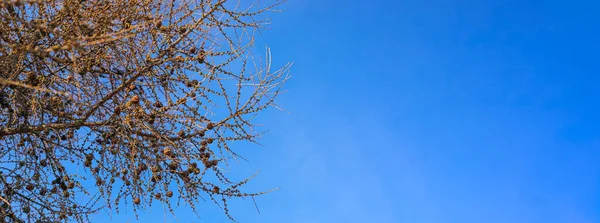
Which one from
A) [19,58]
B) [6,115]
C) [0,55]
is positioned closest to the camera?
[19,58]

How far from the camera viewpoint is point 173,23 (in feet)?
14.6

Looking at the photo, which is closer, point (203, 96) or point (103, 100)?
point (103, 100)

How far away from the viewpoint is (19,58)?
409 centimetres

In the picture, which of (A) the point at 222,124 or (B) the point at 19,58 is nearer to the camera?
(B) the point at 19,58

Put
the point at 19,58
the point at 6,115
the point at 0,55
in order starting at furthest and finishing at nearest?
the point at 6,115 < the point at 0,55 < the point at 19,58

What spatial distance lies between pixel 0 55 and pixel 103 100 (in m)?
0.86

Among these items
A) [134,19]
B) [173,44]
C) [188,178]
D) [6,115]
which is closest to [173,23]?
[173,44]

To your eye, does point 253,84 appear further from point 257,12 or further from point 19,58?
point 19,58

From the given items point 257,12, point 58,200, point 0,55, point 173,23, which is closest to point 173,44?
point 173,23

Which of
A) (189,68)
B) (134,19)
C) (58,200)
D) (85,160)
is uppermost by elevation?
(134,19)

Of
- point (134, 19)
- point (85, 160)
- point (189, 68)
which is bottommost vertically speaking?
point (85, 160)

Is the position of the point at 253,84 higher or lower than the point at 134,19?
lower

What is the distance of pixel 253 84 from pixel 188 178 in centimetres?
88

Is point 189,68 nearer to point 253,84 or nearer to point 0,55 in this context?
point 253,84
